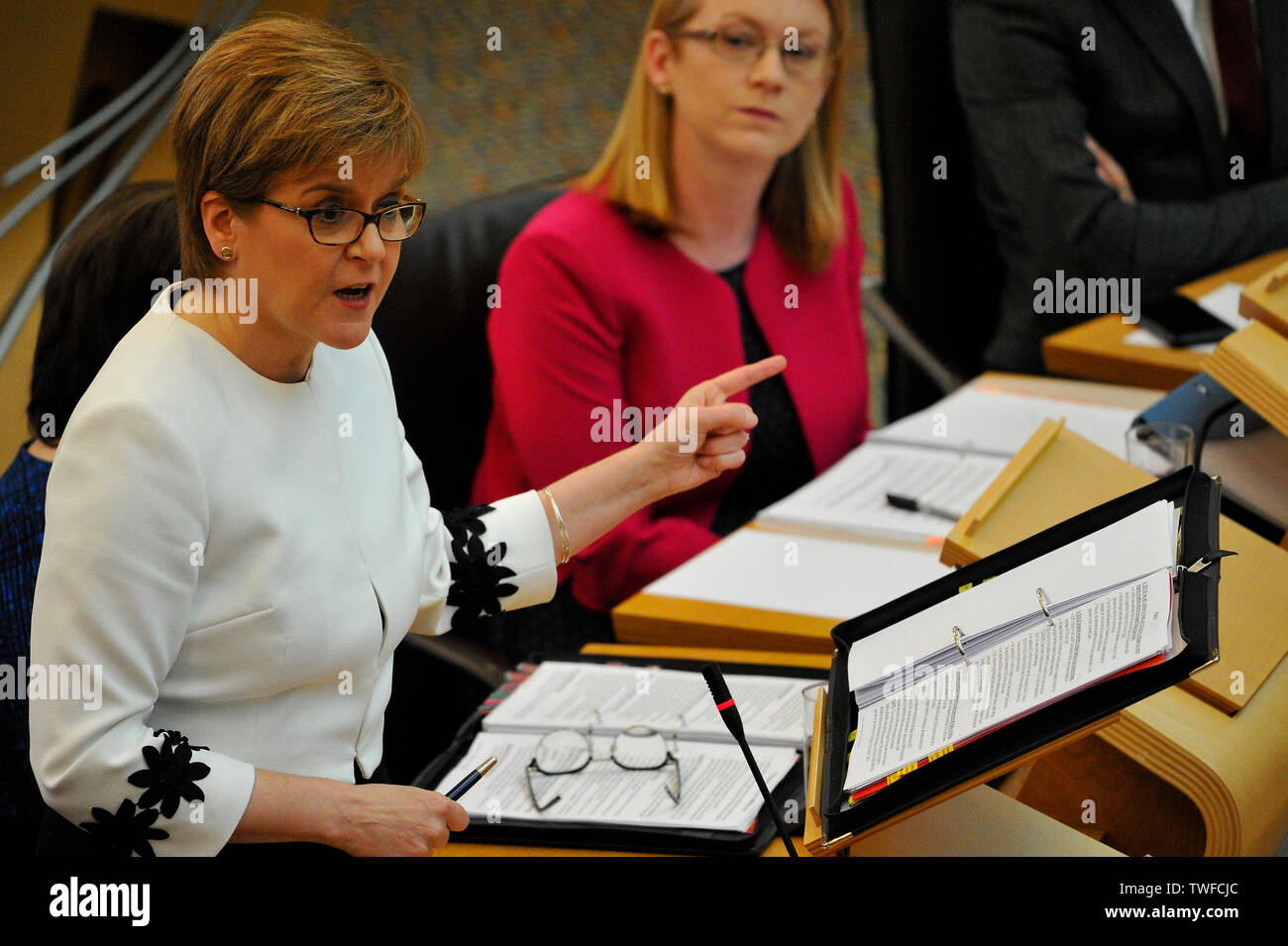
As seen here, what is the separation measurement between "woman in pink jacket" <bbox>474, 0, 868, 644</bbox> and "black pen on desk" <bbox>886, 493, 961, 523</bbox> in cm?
30

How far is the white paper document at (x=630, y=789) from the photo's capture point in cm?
114

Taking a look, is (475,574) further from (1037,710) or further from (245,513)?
(1037,710)

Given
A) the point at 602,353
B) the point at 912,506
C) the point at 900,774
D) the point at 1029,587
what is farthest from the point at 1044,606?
the point at 602,353

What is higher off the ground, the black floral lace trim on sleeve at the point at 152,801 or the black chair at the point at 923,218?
the black chair at the point at 923,218

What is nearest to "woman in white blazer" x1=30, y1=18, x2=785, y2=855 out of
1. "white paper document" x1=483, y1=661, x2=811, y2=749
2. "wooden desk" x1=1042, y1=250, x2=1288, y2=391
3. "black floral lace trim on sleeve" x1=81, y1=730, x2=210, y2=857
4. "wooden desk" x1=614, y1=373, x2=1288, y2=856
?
"black floral lace trim on sleeve" x1=81, y1=730, x2=210, y2=857

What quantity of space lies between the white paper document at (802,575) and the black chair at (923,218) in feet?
2.86

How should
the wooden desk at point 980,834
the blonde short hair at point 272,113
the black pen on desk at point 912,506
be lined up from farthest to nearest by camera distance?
1. the black pen on desk at point 912,506
2. the wooden desk at point 980,834
3. the blonde short hair at point 272,113

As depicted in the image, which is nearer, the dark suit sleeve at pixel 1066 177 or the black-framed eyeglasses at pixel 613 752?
the black-framed eyeglasses at pixel 613 752

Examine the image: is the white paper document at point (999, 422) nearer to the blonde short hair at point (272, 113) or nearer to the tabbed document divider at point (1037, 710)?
the tabbed document divider at point (1037, 710)

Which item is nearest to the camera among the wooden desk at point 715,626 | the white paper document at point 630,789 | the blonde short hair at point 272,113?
the blonde short hair at point 272,113

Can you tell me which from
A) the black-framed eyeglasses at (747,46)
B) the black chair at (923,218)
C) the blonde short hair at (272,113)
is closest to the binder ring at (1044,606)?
the blonde short hair at (272,113)

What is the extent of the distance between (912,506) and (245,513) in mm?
1050

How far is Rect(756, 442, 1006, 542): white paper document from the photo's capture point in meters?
1.72

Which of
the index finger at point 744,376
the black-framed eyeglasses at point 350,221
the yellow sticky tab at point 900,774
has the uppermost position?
the black-framed eyeglasses at point 350,221
